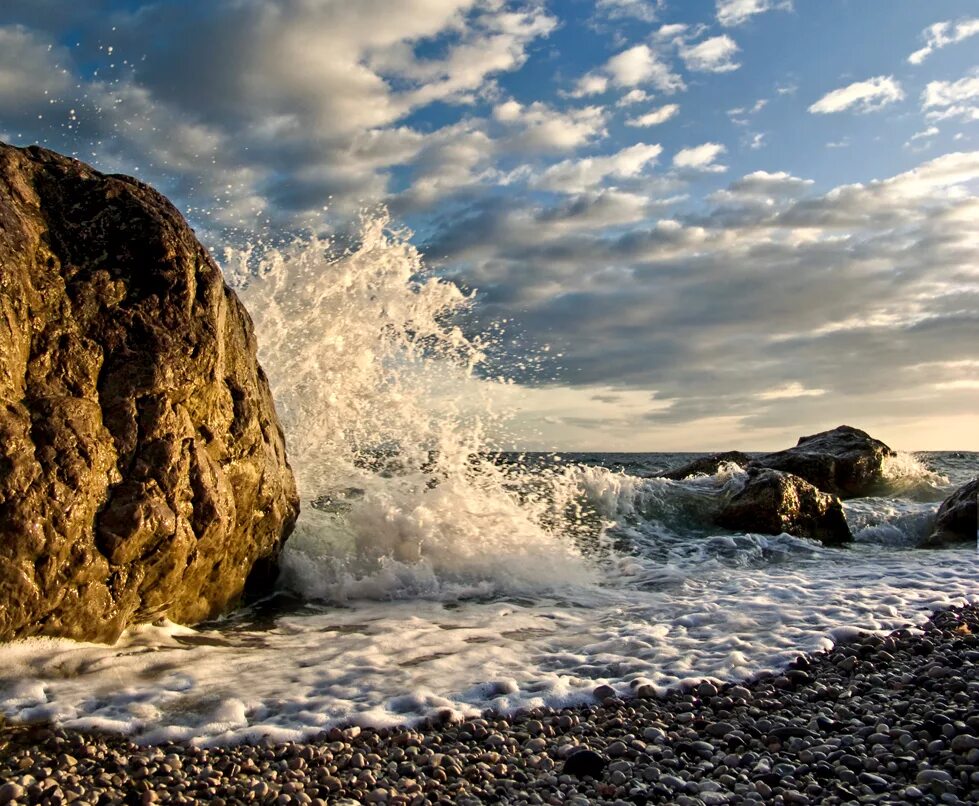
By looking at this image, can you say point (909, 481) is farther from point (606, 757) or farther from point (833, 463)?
point (606, 757)

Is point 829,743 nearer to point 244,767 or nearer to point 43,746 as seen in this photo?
point 244,767

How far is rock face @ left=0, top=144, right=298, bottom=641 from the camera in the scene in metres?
5.15

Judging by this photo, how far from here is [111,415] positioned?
571 centimetres

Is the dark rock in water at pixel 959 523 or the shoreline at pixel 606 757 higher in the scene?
the dark rock in water at pixel 959 523

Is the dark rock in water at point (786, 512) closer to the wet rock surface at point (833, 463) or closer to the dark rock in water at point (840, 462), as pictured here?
the wet rock surface at point (833, 463)

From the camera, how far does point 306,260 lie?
32.4 feet

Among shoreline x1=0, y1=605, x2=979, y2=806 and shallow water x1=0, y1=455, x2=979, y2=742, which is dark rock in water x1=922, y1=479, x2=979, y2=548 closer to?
shallow water x1=0, y1=455, x2=979, y2=742

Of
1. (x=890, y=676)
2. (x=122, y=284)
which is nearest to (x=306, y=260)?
(x=122, y=284)

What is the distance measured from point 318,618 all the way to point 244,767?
11.2 feet

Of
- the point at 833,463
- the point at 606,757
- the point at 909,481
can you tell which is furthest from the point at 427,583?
the point at 909,481

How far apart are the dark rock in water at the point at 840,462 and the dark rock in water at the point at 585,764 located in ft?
44.5

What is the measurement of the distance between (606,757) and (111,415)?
4.19m

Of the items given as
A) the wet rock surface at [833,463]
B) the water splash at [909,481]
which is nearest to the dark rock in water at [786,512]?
the wet rock surface at [833,463]

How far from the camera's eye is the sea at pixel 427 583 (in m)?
4.72
